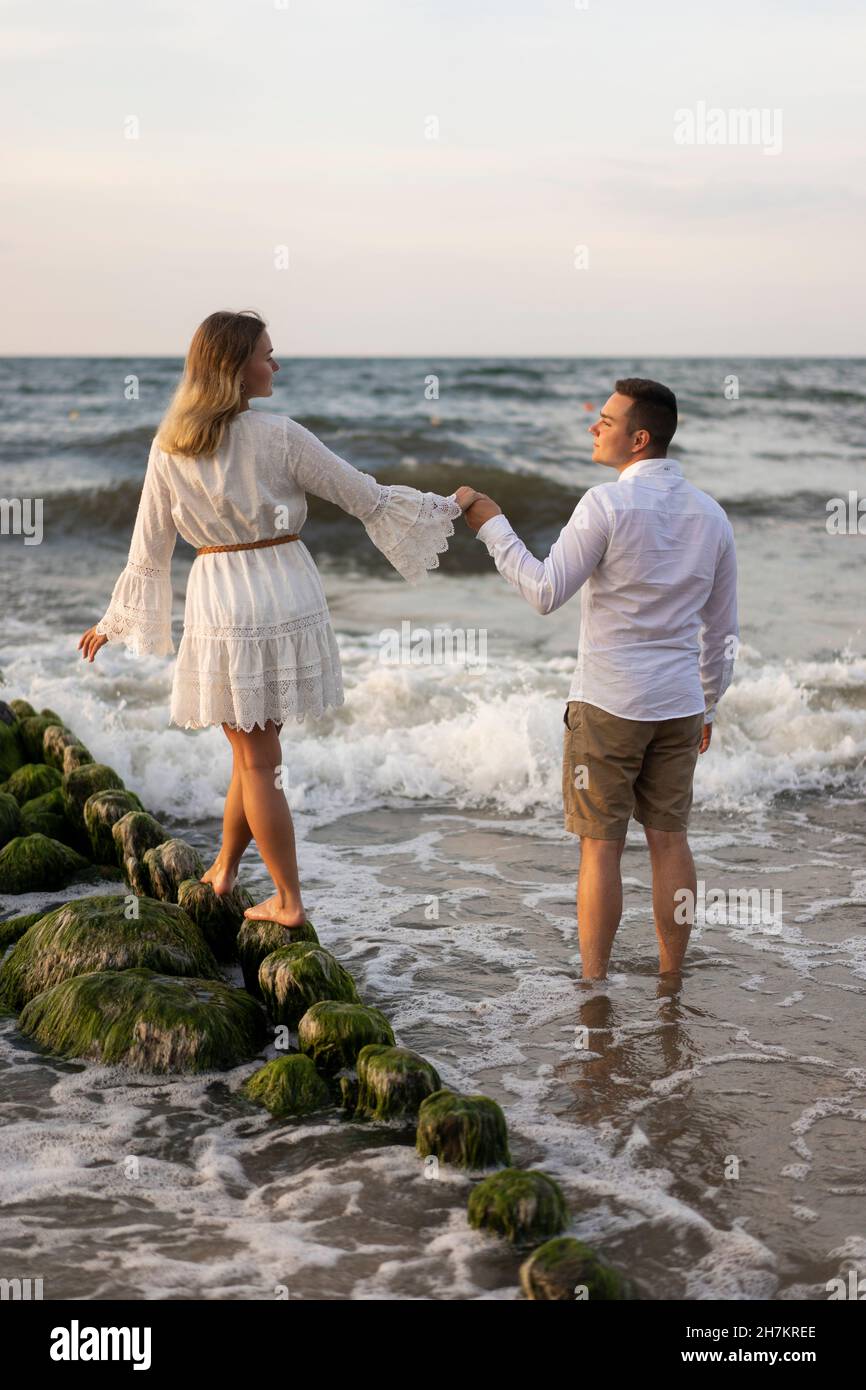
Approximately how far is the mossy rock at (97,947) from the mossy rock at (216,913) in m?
0.23

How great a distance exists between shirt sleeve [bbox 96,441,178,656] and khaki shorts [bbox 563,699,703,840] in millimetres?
1477

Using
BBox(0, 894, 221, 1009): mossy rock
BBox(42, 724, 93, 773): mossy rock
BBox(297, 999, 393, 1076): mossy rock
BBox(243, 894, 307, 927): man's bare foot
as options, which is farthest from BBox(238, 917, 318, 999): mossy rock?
BBox(42, 724, 93, 773): mossy rock

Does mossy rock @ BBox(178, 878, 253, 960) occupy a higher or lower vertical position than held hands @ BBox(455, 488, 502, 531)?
lower

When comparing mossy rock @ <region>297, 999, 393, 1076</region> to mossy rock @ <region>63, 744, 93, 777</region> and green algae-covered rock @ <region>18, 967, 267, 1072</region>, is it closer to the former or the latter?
green algae-covered rock @ <region>18, 967, 267, 1072</region>

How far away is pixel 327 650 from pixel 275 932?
3.44ft

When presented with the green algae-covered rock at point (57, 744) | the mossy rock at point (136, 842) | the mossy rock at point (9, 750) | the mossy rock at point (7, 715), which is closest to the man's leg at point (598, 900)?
the mossy rock at point (136, 842)

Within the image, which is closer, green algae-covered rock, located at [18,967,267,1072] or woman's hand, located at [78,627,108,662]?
green algae-covered rock, located at [18,967,267,1072]

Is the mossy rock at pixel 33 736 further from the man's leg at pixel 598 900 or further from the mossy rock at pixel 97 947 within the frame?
the man's leg at pixel 598 900

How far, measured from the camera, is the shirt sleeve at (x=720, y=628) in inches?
181

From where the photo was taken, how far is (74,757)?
675cm

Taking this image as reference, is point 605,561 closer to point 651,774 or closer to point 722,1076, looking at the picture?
point 651,774

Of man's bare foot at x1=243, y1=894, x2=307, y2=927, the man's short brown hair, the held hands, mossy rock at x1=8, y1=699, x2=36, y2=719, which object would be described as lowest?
man's bare foot at x1=243, y1=894, x2=307, y2=927

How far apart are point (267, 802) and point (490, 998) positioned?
1.08 metres

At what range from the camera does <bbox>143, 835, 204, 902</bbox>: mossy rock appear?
539cm
